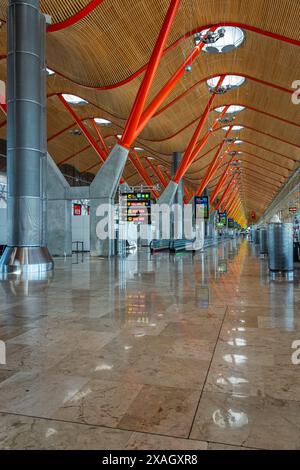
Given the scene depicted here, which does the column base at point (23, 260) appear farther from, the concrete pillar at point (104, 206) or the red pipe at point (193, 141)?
the red pipe at point (193, 141)

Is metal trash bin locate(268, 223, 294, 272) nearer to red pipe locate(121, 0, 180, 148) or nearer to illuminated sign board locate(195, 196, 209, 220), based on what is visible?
red pipe locate(121, 0, 180, 148)

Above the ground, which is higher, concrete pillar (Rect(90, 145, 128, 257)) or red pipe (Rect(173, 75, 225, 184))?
red pipe (Rect(173, 75, 225, 184))

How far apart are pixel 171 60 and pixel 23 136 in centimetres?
1283

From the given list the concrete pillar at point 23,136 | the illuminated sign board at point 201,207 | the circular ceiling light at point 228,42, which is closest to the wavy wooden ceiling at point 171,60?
the circular ceiling light at point 228,42

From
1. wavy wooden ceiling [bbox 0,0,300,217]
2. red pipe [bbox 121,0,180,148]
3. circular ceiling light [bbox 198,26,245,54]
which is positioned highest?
circular ceiling light [bbox 198,26,245,54]

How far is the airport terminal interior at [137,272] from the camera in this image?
8.45 feet

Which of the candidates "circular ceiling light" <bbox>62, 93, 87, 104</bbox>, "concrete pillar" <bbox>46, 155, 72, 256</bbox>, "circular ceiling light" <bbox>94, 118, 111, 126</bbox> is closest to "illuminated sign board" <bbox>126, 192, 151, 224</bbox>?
"concrete pillar" <bbox>46, 155, 72, 256</bbox>

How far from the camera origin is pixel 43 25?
1377 cm

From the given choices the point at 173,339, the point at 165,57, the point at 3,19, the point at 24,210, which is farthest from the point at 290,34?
the point at 173,339

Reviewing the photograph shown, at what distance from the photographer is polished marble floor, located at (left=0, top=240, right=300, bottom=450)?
2305mm

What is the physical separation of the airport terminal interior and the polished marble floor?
2 centimetres

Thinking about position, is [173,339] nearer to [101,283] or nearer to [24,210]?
[101,283]

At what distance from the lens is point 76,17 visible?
16016mm
